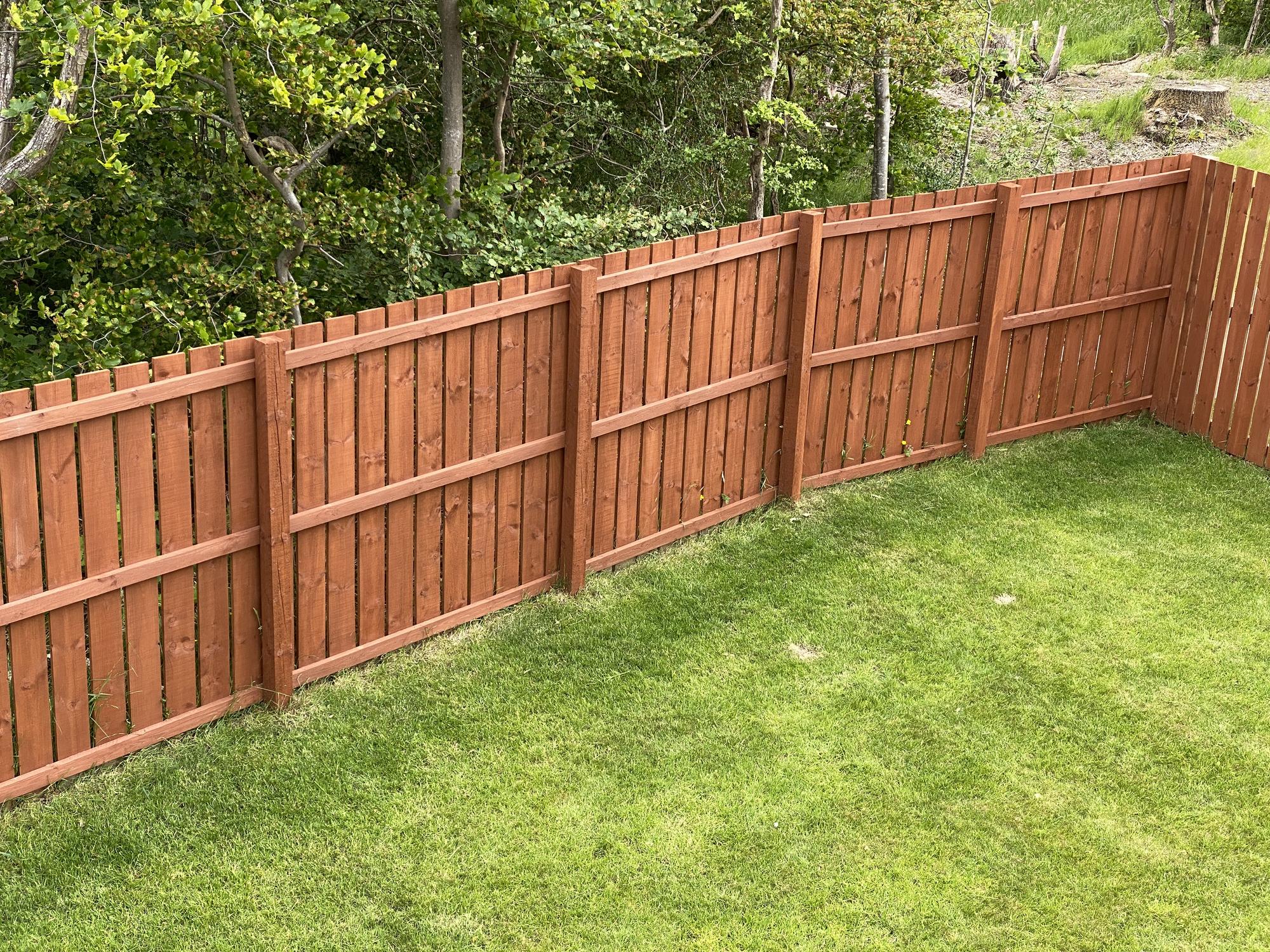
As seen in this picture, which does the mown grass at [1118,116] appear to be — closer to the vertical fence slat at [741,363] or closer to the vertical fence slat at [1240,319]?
the vertical fence slat at [1240,319]

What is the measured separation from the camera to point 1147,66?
16562mm

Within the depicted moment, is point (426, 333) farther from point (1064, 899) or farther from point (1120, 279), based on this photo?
point (1120, 279)

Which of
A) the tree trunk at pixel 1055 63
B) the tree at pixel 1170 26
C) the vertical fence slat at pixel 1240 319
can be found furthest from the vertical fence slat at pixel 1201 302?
the tree at pixel 1170 26

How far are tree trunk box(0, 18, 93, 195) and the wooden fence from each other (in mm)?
1881

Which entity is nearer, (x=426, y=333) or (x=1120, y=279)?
(x=426, y=333)

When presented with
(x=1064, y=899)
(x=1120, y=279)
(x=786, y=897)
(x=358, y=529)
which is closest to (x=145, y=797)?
(x=358, y=529)

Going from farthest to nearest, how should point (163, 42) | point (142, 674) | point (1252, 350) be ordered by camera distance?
point (1252, 350)
point (163, 42)
point (142, 674)

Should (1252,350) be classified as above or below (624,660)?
above

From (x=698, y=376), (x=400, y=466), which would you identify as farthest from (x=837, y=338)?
(x=400, y=466)

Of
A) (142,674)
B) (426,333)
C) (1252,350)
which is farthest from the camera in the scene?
(1252,350)

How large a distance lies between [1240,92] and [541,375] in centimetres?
1183

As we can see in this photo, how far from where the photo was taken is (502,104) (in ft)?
28.9

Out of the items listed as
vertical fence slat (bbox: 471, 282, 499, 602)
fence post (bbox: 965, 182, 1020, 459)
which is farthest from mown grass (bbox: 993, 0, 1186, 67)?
vertical fence slat (bbox: 471, 282, 499, 602)

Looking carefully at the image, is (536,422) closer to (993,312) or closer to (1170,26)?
(993,312)
